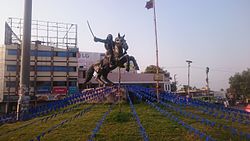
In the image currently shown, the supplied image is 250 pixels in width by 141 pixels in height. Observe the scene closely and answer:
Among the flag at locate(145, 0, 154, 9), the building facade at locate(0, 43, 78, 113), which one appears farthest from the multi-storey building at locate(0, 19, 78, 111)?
the flag at locate(145, 0, 154, 9)

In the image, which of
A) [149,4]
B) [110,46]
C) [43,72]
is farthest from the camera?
[43,72]

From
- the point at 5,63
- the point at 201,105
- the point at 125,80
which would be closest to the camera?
the point at 201,105

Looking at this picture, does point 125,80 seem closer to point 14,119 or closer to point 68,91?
point 68,91

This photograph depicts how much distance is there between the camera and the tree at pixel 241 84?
4312cm

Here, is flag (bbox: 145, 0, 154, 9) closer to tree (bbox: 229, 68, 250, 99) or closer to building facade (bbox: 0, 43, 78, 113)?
building facade (bbox: 0, 43, 78, 113)

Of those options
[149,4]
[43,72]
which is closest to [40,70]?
[43,72]

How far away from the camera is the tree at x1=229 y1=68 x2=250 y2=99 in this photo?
43125 millimetres

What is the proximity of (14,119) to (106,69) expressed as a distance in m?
5.71

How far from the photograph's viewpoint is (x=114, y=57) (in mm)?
14086

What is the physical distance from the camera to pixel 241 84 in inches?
1731

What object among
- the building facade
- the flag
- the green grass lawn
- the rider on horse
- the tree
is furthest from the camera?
the tree

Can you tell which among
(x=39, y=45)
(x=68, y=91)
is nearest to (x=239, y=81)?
(x=68, y=91)

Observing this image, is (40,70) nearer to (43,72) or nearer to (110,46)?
(43,72)

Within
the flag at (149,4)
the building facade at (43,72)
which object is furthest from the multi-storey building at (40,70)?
the flag at (149,4)
